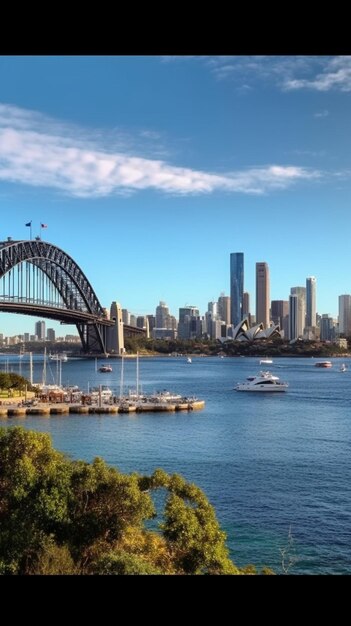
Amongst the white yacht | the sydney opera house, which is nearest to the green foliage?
the white yacht

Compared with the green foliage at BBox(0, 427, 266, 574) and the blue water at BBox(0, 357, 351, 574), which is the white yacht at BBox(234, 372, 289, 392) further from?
the green foliage at BBox(0, 427, 266, 574)

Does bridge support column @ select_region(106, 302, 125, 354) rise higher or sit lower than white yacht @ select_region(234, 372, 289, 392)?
higher

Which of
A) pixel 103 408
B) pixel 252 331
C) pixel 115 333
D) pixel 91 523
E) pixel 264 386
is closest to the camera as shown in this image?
pixel 91 523

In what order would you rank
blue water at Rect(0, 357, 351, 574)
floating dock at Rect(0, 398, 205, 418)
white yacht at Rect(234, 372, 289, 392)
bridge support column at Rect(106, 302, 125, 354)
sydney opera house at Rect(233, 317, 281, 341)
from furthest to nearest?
sydney opera house at Rect(233, 317, 281, 341) < bridge support column at Rect(106, 302, 125, 354) < white yacht at Rect(234, 372, 289, 392) < floating dock at Rect(0, 398, 205, 418) < blue water at Rect(0, 357, 351, 574)

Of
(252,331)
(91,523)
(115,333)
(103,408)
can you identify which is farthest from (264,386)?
(252,331)

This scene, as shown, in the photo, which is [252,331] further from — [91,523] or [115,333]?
[91,523]

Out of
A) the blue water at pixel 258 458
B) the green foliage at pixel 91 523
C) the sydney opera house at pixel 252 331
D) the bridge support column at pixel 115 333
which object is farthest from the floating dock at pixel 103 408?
the sydney opera house at pixel 252 331

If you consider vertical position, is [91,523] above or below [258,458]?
above
